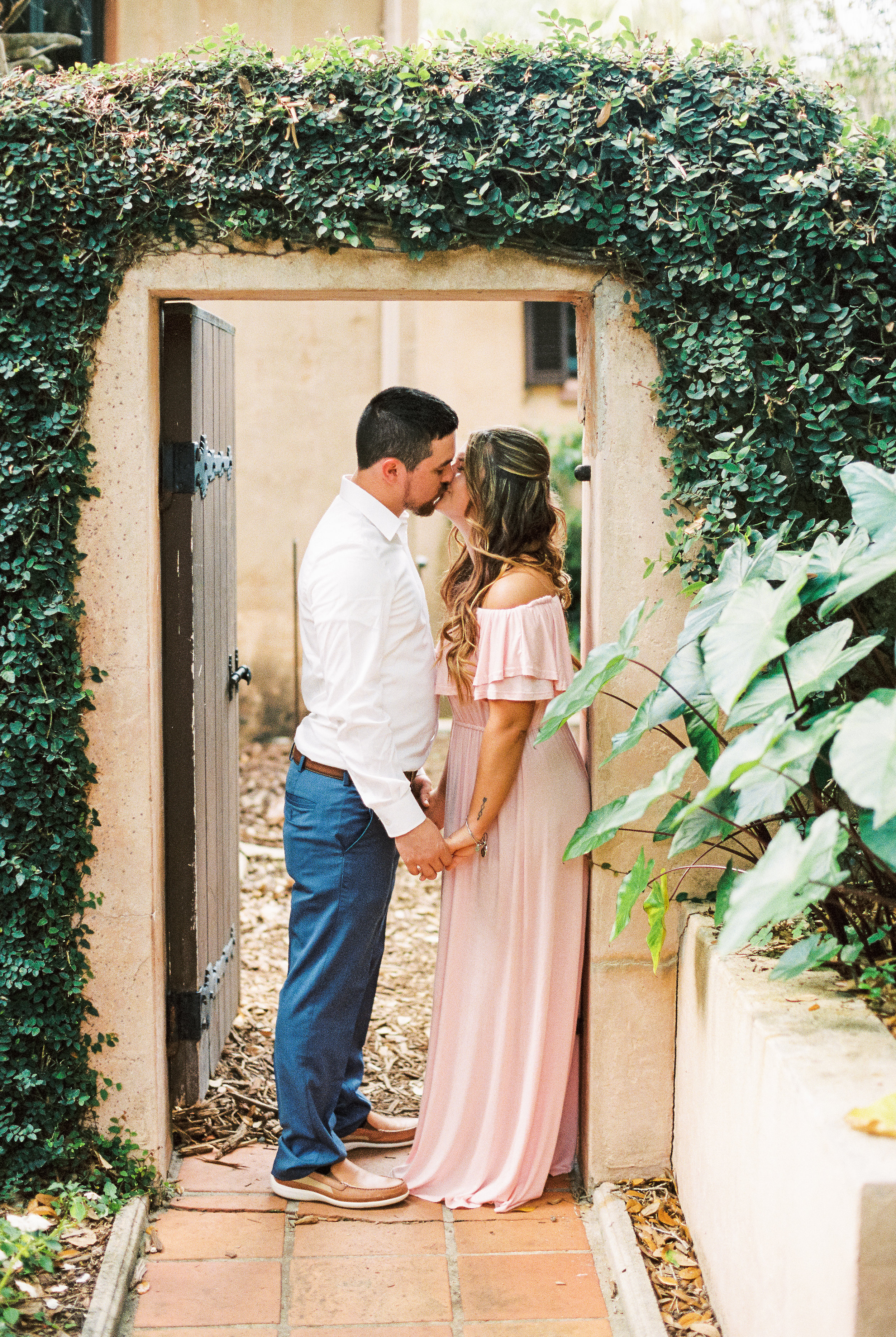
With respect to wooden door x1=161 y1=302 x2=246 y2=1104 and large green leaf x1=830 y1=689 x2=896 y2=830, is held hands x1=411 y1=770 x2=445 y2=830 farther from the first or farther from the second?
large green leaf x1=830 y1=689 x2=896 y2=830

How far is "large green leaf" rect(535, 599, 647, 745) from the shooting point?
2678mm

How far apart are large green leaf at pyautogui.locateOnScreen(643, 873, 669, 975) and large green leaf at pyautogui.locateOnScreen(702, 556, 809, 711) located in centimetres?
73

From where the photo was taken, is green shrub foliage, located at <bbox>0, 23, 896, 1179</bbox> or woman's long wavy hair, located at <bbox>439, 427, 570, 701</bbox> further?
woman's long wavy hair, located at <bbox>439, 427, 570, 701</bbox>

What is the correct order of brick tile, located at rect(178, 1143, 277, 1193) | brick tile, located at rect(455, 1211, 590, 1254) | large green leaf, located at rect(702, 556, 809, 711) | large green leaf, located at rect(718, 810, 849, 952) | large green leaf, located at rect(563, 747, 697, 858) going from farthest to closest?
brick tile, located at rect(178, 1143, 277, 1193), brick tile, located at rect(455, 1211, 590, 1254), large green leaf, located at rect(563, 747, 697, 858), large green leaf, located at rect(702, 556, 809, 711), large green leaf, located at rect(718, 810, 849, 952)

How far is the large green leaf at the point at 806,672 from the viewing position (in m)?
2.30

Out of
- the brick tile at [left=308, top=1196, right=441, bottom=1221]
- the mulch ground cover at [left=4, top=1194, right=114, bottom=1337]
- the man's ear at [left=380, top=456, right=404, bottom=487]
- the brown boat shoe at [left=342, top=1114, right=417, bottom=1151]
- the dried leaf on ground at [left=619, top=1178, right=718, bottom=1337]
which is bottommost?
the brick tile at [left=308, top=1196, right=441, bottom=1221]

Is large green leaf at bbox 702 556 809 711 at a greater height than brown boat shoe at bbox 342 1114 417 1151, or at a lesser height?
greater

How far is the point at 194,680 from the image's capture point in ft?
11.7

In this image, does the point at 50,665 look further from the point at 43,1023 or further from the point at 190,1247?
the point at 190,1247

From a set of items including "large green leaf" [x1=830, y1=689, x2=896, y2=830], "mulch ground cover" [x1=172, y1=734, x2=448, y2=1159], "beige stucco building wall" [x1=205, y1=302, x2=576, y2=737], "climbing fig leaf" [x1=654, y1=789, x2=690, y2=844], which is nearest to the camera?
"large green leaf" [x1=830, y1=689, x2=896, y2=830]

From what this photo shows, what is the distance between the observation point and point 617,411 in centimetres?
311

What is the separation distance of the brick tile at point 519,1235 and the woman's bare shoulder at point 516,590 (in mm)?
1678

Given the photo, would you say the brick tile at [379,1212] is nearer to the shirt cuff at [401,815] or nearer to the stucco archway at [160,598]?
the stucco archway at [160,598]

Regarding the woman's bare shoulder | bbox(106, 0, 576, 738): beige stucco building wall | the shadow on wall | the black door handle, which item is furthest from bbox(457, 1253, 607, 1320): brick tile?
the shadow on wall
